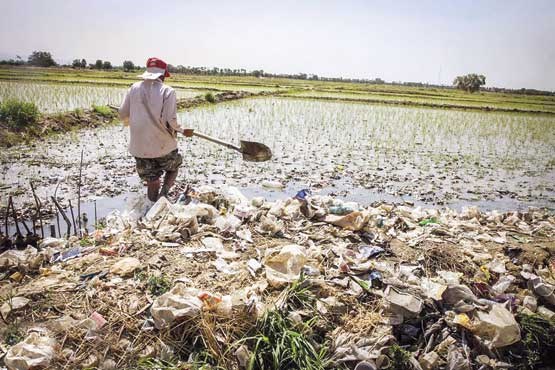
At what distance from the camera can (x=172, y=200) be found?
440 cm

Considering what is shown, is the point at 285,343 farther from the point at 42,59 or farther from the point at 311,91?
the point at 311,91

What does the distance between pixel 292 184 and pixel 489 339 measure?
3613 millimetres

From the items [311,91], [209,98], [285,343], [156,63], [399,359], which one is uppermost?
[311,91]

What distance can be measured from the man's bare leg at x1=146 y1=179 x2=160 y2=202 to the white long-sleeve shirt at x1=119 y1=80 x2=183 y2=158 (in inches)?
14.9

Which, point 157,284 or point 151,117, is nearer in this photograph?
point 157,284

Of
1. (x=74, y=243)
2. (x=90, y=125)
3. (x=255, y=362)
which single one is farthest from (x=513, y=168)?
(x=90, y=125)

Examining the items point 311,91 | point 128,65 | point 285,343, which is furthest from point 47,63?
point 128,65

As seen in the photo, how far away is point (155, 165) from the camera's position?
387 centimetres

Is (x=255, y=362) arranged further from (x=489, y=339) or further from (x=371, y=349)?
(x=489, y=339)

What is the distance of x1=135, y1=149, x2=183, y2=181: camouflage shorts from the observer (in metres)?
3.81

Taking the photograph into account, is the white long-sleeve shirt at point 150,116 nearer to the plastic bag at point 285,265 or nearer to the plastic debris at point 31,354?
the plastic bag at point 285,265

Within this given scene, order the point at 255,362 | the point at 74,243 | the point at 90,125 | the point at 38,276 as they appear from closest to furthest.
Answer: the point at 255,362, the point at 38,276, the point at 74,243, the point at 90,125

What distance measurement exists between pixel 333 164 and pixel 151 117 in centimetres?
393

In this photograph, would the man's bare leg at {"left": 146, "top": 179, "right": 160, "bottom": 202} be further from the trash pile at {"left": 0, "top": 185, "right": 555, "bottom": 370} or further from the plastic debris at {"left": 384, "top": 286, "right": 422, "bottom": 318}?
the plastic debris at {"left": 384, "top": 286, "right": 422, "bottom": 318}
